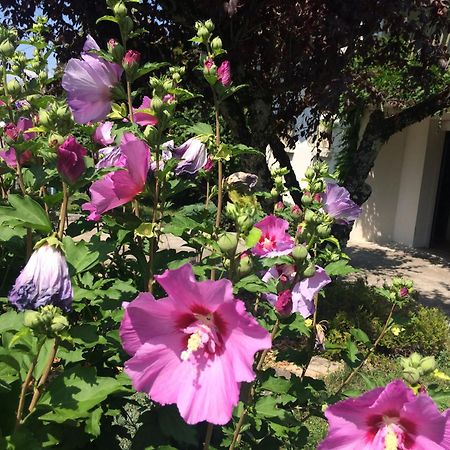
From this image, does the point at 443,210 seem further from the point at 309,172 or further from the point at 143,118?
the point at 143,118

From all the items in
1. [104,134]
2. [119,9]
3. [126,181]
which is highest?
[119,9]

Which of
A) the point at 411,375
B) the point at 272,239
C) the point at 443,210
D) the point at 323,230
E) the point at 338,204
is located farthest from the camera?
the point at 443,210

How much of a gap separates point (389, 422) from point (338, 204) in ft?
3.60

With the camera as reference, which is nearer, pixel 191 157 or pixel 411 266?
pixel 191 157

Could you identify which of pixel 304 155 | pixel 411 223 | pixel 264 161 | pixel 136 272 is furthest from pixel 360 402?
pixel 304 155

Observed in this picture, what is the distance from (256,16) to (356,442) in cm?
389

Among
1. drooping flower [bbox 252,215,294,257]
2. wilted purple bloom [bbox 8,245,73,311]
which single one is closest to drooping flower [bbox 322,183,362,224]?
drooping flower [bbox 252,215,294,257]

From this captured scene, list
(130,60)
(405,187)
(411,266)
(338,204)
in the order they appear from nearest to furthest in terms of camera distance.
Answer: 1. (130,60)
2. (338,204)
3. (411,266)
4. (405,187)

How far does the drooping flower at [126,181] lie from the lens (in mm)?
1186

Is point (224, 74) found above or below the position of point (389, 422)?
above

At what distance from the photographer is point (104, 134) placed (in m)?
1.76

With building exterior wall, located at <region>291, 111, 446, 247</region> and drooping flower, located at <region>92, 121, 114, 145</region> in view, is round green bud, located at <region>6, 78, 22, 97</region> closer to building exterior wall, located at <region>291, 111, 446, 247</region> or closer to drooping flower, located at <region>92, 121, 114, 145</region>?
drooping flower, located at <region>92, 121, 114, 145</region>

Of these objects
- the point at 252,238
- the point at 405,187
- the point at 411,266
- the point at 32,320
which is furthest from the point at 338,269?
the point at 405,187

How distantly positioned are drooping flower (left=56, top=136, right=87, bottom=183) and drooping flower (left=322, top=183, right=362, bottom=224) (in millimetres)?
991
